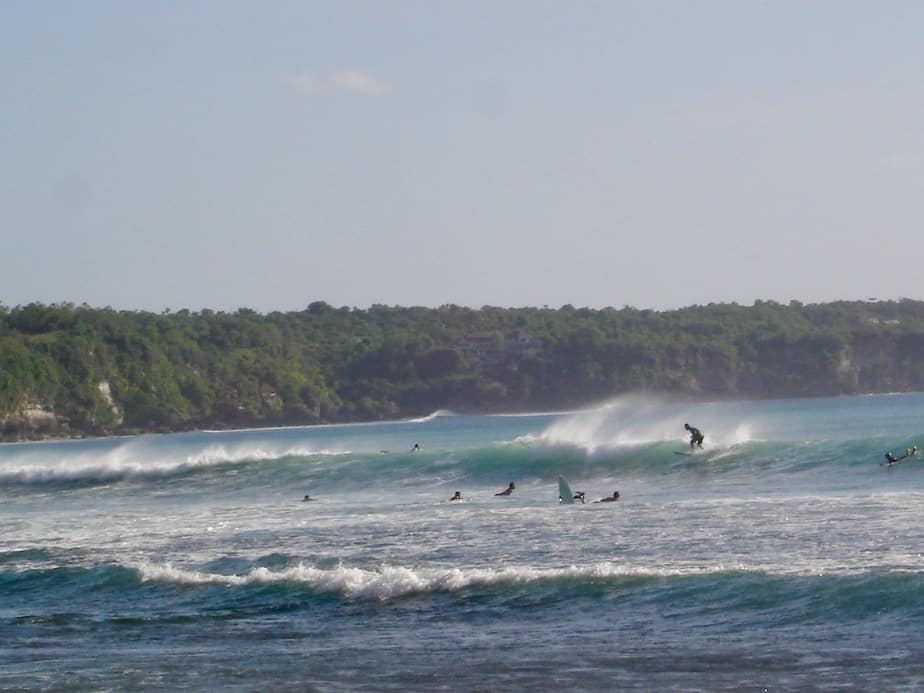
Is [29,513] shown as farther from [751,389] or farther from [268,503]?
[751,389]

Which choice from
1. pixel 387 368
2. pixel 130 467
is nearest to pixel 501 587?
pixel 130 467

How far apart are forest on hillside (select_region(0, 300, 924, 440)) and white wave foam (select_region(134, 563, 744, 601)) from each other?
10341 centimetres

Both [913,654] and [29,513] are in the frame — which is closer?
[913,654]

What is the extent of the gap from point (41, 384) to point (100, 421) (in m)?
5.70

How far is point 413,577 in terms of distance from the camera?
21.3 meters

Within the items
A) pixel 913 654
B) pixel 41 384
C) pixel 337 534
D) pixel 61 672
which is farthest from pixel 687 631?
pixel 41 384

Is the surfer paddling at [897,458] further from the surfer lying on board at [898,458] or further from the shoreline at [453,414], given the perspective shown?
the shoreline at [453,414]

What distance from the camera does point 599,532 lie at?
26.1 meters

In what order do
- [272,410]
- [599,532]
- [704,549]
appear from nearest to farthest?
1. [704,549]
2. [599,532]
3. [272,410]

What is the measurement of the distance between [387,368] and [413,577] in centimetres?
12654

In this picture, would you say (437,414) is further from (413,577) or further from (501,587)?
(501,587)

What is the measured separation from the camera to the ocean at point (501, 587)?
634 inches

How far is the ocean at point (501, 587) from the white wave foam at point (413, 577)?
0.15 feet

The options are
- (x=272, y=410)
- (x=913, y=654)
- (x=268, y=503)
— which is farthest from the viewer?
(x=272, y=410)
